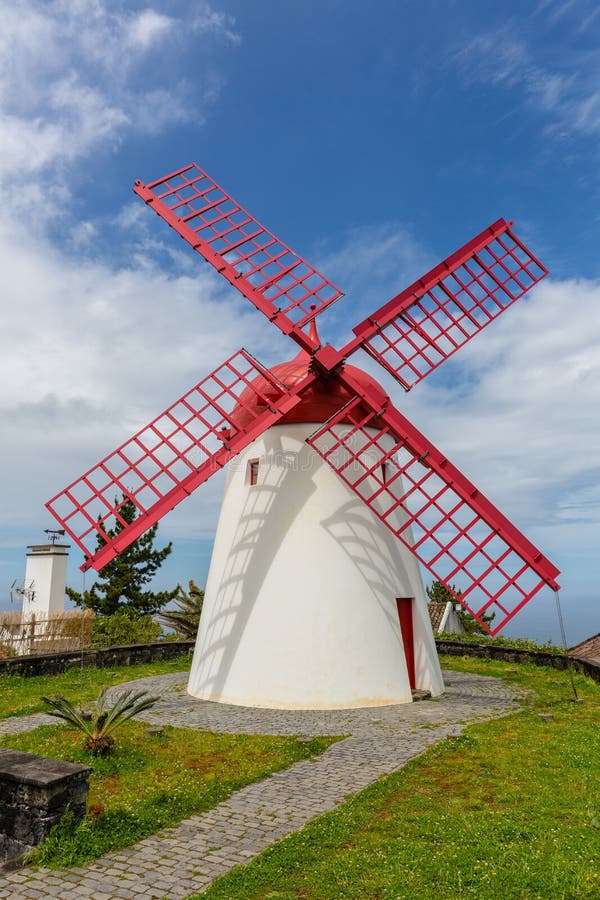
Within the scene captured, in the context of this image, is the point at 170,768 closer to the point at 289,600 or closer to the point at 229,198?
the point at 289,600

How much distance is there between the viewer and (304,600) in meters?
10.5

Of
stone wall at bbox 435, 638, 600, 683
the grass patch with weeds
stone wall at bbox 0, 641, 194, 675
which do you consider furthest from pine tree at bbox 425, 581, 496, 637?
the grass patch with weeds

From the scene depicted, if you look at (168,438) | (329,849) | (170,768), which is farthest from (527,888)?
(168,438)

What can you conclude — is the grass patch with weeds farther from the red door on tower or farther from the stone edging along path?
the red door on tower

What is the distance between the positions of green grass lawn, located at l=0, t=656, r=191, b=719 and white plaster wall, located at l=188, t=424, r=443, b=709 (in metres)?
2.55

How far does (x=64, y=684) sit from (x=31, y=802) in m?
8.88

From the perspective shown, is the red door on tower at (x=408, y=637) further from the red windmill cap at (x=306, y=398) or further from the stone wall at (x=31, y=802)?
the stone wall at (x=31, y=802)

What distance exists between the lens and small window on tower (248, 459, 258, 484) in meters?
11.6

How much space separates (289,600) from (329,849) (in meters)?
5.78

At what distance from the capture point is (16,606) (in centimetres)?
2005

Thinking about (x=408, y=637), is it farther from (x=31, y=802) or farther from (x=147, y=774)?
(x=31, y=802)

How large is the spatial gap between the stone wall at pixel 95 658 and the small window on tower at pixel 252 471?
6.57 m

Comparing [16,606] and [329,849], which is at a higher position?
[16,606]

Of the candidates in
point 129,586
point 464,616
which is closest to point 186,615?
point 129,586
